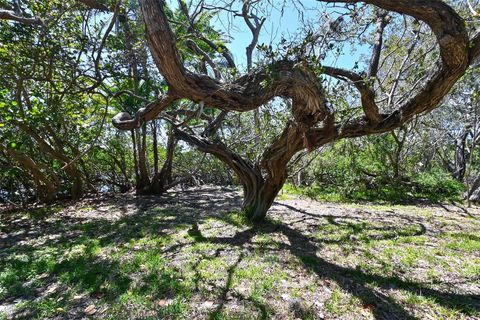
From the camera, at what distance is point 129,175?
9.70 m

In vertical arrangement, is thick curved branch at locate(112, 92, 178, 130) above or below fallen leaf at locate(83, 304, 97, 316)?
above

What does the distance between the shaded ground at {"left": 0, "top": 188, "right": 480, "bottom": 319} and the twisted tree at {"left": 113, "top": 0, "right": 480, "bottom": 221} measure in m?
1.45

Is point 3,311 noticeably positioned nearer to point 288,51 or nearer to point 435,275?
point 288,51

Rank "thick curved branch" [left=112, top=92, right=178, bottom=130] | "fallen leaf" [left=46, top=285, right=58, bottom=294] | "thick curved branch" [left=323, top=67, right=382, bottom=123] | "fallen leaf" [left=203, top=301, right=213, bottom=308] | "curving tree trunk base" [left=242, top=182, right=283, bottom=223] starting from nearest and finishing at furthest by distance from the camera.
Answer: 1. "fallen leaf" [left=203, top=301, right=213, bottom=308]
2. "fallen leaf" [left=46, top=285, right=58, bottom=294]
3. "thick curved branch" [left=323, top=67, right=382, bottom=123]
4. "thick curved branch" [left=112, top=92, right=178, bottom=130]
5. "curving tree trunk base" [left=242, top=182, right=283, bottom=223]

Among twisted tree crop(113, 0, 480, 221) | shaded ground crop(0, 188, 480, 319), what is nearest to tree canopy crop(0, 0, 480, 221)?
twisted tree crop(113, 0, 480, 221)

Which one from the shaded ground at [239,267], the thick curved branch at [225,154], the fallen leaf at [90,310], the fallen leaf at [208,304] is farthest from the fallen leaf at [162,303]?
the thick curved branch at [225,154]

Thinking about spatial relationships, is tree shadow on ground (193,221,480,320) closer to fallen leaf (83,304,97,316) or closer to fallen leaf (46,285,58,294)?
fallen leaf (83,304,97,316)

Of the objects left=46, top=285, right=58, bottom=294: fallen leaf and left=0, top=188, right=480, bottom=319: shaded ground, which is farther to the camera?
left=46, top=285, right=58, bottom=294: fallen leaf

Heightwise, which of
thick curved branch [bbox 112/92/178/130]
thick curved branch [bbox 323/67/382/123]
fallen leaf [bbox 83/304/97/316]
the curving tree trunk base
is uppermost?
thick curved branch [bbox 323/67/382/123]

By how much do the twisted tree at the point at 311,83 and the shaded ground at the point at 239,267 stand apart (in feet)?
4.76

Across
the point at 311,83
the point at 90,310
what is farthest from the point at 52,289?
the point at 311,83

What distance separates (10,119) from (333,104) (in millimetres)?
5219

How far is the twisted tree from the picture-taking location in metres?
2.18

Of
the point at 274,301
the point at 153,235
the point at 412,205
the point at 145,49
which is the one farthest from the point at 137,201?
the point at 412,205
